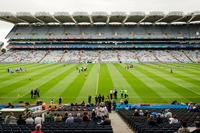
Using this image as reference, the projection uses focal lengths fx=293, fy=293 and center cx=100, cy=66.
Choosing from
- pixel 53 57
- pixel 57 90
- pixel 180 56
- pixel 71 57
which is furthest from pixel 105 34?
pixel 57 90

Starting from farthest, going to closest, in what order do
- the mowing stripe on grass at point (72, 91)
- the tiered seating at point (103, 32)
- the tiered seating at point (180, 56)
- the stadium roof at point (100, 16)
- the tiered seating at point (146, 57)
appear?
1. the tiered seating at point (103, 32)
2. the tiered seating at point (146, 57)
3. the stadium roof at point (100, 16)
4. the tiered seating at point (180, 56)
5. the mowing stripe on grass at point (72, 91)

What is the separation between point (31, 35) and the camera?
374 ft

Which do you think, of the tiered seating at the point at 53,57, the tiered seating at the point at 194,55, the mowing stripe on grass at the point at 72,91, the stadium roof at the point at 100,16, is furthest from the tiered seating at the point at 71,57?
the mowing stripe on grass at the point at 72,91

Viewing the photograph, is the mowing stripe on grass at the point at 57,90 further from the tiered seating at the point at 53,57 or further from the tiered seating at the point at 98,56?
the tiered seating at the point at 53,57

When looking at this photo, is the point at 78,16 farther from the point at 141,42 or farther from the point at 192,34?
the point at 192,34

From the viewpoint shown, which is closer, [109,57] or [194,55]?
[109,57]

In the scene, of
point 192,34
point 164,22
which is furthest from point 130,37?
point 192,34

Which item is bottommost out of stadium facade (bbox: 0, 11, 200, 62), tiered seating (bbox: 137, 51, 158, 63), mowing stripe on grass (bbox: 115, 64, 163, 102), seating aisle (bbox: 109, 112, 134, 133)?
seating aisle (bbox: 109, 112, 134, 133)

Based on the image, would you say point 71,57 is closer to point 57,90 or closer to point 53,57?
point 53,57

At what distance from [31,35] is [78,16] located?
25.3 metres

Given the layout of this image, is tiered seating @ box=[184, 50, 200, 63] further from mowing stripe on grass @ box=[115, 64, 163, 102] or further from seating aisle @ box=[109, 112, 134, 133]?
seating aisle @ box=[109, 112, 134, 133]

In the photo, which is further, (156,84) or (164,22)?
(164,22)

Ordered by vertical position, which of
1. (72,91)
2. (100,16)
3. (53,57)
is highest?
(100,16)

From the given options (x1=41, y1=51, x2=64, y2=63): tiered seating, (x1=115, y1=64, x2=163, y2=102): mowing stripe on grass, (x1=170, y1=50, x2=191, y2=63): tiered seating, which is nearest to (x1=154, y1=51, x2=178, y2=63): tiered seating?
(x1=170, y1=50, x2=191, y2=63): tiered seating
